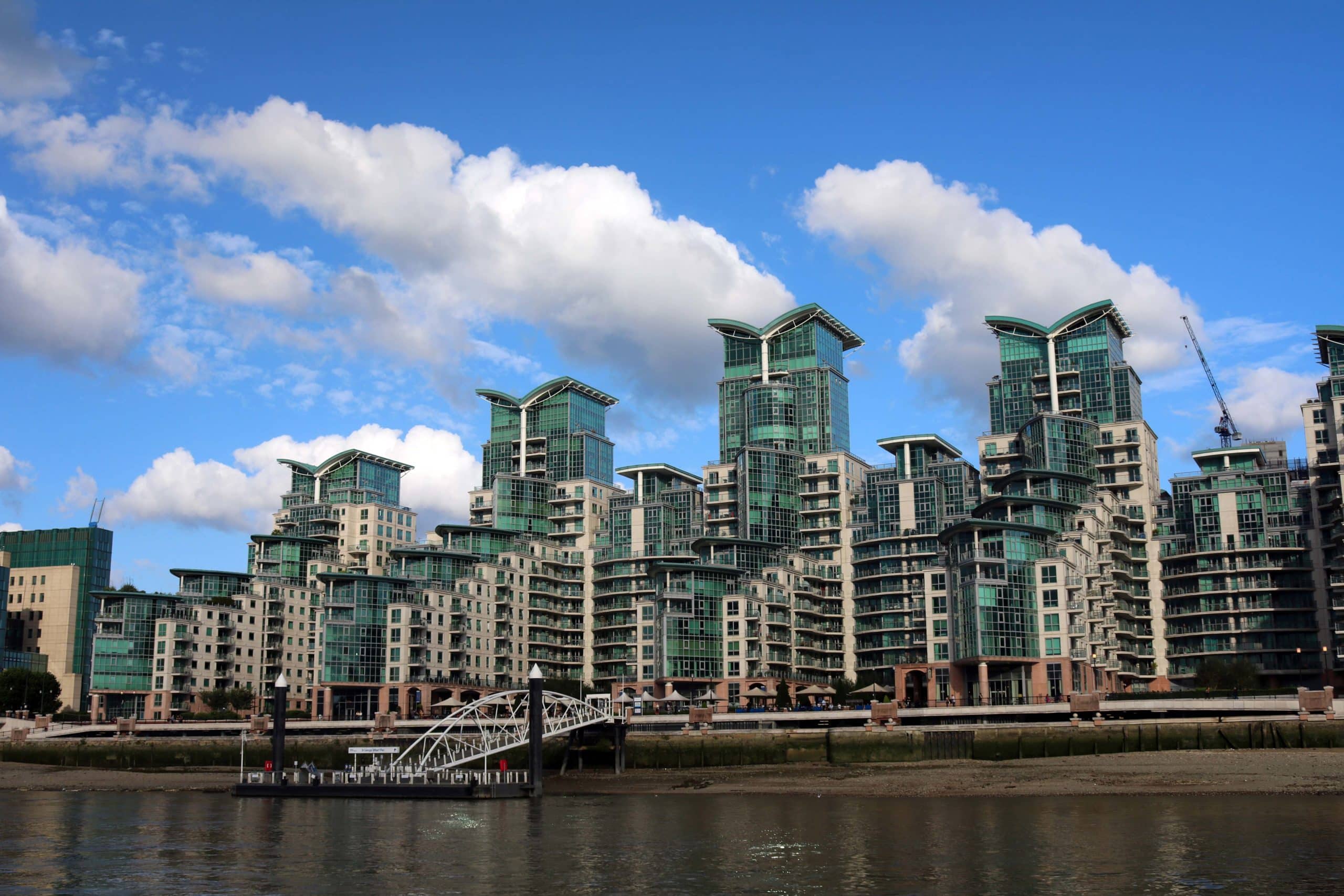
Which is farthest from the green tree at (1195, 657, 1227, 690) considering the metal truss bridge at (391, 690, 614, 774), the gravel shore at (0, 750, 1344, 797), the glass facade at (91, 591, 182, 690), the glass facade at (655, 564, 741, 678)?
the glass facade at (91, 591, 182, 690)

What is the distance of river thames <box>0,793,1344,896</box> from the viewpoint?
55.4 meters

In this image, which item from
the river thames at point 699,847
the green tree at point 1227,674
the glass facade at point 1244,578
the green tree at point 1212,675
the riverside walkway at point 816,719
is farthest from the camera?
the glass facade at point 1244,578

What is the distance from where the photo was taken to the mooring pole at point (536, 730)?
341 ft

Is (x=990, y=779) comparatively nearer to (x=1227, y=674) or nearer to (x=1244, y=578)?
(x=1227, y=674)

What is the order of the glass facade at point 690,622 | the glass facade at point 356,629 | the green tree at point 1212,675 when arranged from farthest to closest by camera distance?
the glass facade at point 356,629 < the glass facade at point 690,622 < the green tree at point 1212,675

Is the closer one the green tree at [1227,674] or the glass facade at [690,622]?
the green tree at [1227,674]

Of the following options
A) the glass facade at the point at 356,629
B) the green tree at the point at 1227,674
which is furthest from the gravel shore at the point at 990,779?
the green tree at the point at 1227,674

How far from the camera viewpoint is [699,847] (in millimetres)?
69125

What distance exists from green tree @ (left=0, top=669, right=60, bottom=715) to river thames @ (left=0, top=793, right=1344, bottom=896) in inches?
3990

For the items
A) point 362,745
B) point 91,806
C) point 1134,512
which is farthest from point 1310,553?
point 91,806

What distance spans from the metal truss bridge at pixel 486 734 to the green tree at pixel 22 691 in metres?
77.9

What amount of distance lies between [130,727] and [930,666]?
3648 inches

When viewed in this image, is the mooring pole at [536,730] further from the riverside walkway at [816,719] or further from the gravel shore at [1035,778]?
the riverside walkway at [816,719]

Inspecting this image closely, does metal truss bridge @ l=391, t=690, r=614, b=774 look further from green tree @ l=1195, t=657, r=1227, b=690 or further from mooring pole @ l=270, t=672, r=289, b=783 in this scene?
green tree @ l=1195, t=657, r=1227, b=690
